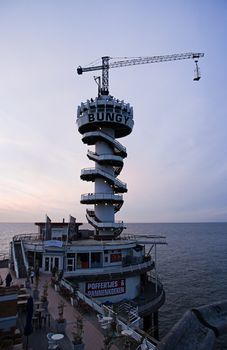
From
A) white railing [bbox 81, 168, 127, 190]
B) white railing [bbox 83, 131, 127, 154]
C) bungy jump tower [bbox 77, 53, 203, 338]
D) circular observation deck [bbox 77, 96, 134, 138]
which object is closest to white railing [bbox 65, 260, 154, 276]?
bungy jump tower [bbox 77, 53, 203, 338]

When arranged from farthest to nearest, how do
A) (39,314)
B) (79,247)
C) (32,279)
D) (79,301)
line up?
(79,247) → (32,279) → (79,301) → (39,314)

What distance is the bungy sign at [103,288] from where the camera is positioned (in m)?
35.1

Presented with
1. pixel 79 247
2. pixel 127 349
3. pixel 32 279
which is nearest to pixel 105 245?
pixel 79 247

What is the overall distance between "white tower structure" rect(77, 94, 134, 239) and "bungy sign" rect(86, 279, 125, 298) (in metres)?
15.1

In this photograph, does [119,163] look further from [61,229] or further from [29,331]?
[29,331]

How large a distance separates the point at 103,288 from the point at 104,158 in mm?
23594

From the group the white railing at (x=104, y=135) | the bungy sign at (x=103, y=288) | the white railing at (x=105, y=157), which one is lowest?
the bungy sign at (x=103, y=288)

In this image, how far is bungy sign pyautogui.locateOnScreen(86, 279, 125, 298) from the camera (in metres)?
35.1

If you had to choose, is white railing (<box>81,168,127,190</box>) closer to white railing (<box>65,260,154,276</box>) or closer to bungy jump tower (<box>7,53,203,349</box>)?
bungy jump tower (<box>7,53,203,349</box>)

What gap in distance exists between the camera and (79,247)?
3803cm

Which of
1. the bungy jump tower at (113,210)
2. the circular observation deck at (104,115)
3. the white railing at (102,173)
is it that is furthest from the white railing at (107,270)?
the circular observation deck at (104,115)

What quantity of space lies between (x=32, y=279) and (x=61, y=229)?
682 inches

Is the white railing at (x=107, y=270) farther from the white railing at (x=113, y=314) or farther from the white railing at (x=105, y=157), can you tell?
the white railing at (x=105, y=157)

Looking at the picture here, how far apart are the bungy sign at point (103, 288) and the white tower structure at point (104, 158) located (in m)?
15.1
